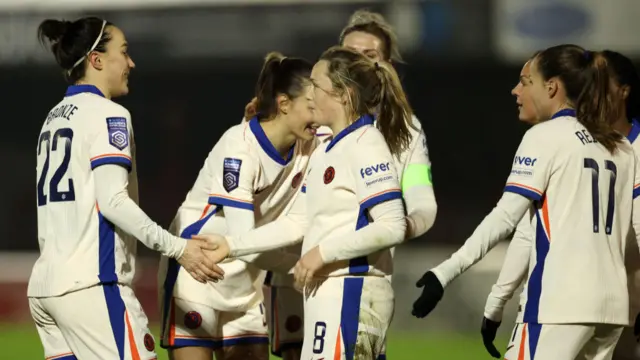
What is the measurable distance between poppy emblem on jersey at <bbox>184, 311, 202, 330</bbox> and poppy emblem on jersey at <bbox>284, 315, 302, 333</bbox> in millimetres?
338

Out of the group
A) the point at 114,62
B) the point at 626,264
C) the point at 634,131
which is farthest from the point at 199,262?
the point at 634,131

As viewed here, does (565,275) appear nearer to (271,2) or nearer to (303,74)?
(303,74)

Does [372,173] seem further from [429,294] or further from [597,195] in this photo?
[597,195]

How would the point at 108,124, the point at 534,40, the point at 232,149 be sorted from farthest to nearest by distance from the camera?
the point at 534,40, the point at 232,149, the point at 108,124

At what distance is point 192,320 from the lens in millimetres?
3816

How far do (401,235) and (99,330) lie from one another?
0.95m

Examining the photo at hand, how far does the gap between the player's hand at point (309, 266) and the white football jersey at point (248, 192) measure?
22.2 inches

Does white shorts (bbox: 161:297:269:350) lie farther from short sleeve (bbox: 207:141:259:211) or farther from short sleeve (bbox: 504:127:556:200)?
short sleeve (bbox: 504:127:556:200)

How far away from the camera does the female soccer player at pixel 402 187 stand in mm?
3469

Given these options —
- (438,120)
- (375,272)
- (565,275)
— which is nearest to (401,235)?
(375,272)

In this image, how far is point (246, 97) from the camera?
8109mm

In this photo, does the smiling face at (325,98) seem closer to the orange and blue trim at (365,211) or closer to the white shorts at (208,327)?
the orange and blue trim at (365,211)

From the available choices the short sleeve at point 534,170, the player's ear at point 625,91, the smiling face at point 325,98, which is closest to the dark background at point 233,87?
the player's ear at point 625,91

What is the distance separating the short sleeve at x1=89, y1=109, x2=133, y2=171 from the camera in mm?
3293
